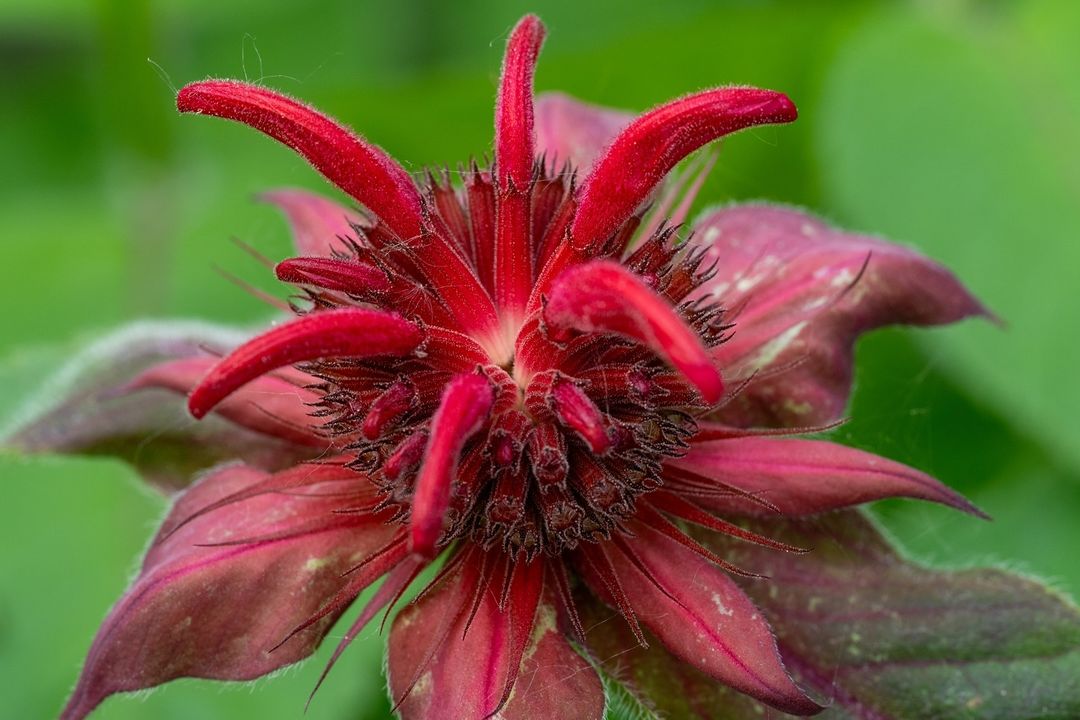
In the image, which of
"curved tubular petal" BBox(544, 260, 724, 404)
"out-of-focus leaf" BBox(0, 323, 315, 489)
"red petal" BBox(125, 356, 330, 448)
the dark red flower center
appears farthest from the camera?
"out-of-focus leaf" BBox(0, 323, 315, 489)

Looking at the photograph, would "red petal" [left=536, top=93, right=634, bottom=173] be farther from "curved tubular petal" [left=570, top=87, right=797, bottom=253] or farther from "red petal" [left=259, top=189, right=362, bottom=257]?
"curved tubular petal" [left=570, top=87, right=797, bottom=253]

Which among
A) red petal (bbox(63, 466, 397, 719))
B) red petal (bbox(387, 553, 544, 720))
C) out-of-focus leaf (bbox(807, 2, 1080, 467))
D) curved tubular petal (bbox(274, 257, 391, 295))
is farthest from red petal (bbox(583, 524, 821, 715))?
out-of-focus leaf (bbox(807, 2, 1080, 467))

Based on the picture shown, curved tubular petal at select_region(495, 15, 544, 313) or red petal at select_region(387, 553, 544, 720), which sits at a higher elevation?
curved tubular petal at select_region(495, 15, 544, 313)

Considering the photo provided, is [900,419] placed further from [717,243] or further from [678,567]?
[678,567]

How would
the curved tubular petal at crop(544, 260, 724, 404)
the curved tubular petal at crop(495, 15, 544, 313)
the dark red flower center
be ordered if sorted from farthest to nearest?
the curved tubular petal at crop(495, 15, 544, 313)
the dark red flower center
the curved tubular petal at crop(544, 260, 724, 404)

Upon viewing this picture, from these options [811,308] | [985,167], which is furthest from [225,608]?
[985,167]

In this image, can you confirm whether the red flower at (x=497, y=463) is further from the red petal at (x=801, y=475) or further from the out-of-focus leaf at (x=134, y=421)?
the out-of-focus leaf at (x=134, y=421)

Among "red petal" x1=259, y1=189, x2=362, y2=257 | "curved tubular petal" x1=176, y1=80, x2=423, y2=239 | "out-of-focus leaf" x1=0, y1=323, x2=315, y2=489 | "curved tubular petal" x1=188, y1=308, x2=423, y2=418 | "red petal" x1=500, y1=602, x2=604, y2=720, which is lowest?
"red petal" x1=500, y1=602, x2=604, y2=720
